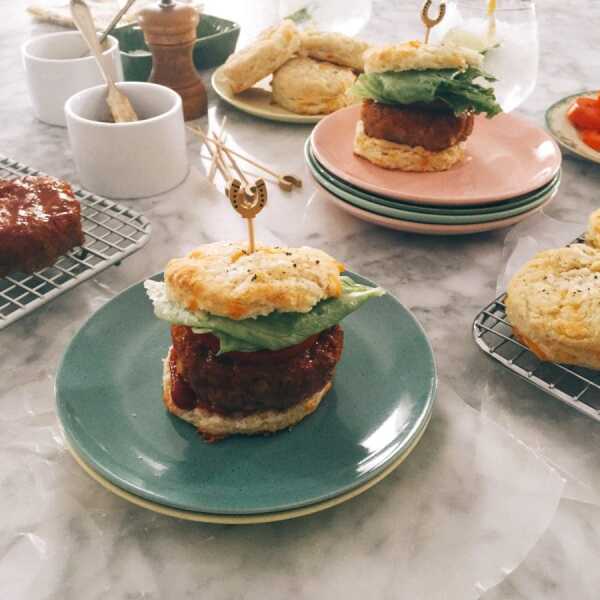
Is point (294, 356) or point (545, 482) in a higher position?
point (294, 356)

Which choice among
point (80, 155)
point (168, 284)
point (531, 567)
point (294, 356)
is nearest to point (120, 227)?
point (80, 155)

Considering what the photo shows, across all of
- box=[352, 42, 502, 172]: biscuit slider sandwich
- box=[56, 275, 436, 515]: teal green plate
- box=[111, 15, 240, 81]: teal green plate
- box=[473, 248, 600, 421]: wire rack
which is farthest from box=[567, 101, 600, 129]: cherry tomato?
box=[111, 15, 240, 81]: teal green plate

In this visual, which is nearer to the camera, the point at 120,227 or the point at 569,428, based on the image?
the point at 569,428

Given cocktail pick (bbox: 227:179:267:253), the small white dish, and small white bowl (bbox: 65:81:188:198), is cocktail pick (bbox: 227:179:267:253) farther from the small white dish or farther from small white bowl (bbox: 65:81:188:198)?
the small white dish

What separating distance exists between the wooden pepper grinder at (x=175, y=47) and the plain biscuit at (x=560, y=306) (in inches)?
63.6

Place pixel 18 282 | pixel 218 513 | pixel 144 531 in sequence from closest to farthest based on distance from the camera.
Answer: pixel 218 513 → pixel 144 531 → pixel 18 282

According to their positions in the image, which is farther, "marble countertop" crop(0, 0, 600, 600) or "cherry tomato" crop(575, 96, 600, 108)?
"cherry tomato" crop(575, 96, 600, 108)

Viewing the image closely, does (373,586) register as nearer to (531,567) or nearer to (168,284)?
(531,567)

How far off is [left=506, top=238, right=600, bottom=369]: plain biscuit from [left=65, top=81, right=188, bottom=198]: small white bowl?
122 centimetres

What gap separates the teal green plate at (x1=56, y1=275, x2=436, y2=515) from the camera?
1149 millimetres

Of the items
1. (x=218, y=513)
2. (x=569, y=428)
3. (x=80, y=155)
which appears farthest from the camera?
(x=80, y=155)

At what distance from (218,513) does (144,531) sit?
0.20m

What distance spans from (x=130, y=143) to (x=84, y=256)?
0.48 meters

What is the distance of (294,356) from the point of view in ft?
4.25
